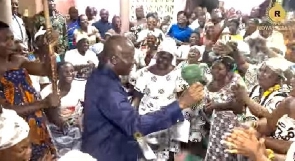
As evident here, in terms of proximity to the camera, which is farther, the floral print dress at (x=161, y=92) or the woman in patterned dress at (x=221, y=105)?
the floral print dress at (x=161, y=92)

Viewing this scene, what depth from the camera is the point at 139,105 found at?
443 centimetres

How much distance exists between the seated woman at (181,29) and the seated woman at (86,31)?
40.1 inches

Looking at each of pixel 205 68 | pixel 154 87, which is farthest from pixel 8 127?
pixel 205 68

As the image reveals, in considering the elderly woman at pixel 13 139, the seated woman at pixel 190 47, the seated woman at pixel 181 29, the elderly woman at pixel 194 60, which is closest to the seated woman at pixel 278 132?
the elderly woman at pixel 13 139

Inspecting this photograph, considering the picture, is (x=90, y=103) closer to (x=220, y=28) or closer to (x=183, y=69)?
(x=183, y=69)

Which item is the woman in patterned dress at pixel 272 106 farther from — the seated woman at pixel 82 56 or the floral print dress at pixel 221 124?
the seated woman at pixel 82 56

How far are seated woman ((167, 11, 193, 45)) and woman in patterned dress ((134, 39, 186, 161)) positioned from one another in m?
1.91

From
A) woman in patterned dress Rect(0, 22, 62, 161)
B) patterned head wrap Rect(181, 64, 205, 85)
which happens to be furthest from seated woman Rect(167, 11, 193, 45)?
woman in patterned dress Rect(0, 22, 62, 161)

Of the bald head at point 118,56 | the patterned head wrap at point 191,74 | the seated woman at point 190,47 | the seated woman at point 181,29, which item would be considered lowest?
the patterned head wrap at point 191,74

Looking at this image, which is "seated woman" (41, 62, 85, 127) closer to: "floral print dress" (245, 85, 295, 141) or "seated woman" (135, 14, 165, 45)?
"floral print dress" (245, 85, 295, 141)

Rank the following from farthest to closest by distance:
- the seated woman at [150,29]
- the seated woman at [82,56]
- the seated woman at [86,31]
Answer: the seated woman at [86,31]
the seated woman at [150,29]
the seated woman at [82,56]

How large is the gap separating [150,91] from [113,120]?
6.22ft

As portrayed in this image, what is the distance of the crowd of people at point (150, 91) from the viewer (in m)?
2.44

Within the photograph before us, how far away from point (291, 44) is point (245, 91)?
910 mm
